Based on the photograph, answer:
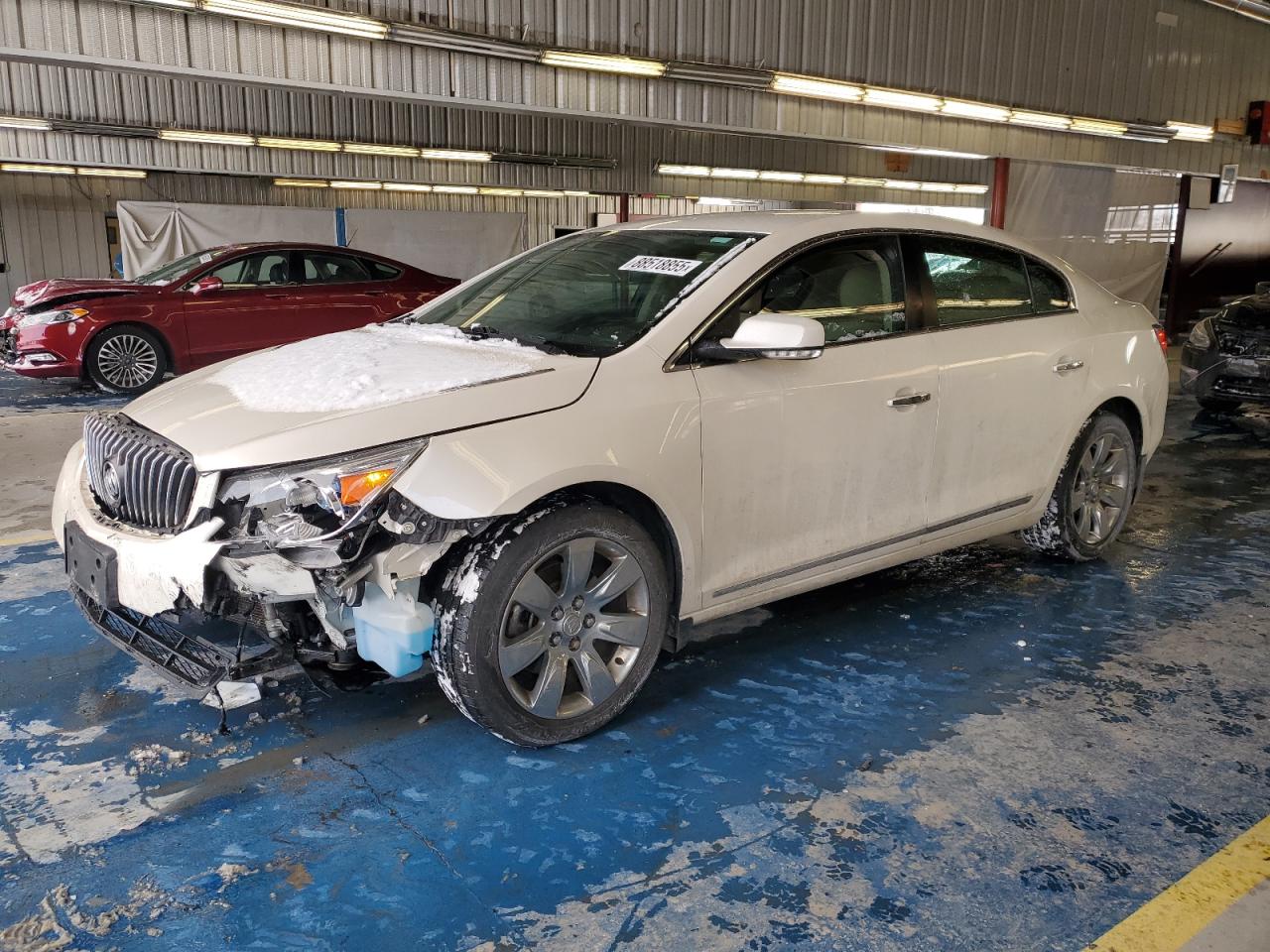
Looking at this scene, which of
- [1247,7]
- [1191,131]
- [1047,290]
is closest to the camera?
[1047,290]

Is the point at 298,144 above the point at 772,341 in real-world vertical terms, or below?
above

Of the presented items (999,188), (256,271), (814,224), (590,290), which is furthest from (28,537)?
(999,188)

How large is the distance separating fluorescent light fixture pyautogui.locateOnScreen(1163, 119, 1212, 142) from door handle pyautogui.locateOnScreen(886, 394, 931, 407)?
13626 millimetres

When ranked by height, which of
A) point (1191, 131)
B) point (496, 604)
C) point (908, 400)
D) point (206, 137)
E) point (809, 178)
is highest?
point (1191, 131)

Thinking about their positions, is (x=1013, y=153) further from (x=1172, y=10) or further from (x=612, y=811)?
(x=612, y=811)

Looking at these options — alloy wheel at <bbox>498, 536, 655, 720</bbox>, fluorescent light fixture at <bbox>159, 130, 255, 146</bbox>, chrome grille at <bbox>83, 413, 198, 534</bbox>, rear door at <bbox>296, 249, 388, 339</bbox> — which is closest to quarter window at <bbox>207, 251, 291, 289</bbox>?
rear door at <bbox>296, 249, 388, 339</bbox>

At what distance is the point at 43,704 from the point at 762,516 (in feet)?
7.64

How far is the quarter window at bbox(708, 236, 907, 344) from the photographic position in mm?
3241

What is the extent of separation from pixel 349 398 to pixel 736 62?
848 centimetres

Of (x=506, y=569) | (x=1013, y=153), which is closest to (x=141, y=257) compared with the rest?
(x=1013, y=153)

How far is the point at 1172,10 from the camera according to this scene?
13805 mm

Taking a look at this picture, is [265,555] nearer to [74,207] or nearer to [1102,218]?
[1102,218]

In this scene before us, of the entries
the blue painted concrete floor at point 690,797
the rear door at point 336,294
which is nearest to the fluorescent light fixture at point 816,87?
the rear door at point 336,294

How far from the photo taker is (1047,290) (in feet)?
13.6
